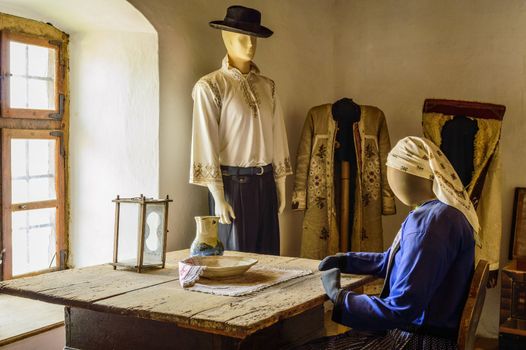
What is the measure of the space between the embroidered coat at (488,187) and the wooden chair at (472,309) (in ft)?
7.20

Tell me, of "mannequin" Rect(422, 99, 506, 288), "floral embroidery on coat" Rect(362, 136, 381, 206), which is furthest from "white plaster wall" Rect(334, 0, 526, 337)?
"floral embroidery on coat" Rect(362, 136, 381, 206)

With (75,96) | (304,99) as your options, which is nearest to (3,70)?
(75,96)

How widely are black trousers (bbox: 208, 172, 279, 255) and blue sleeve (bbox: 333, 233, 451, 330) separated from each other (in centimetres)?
137

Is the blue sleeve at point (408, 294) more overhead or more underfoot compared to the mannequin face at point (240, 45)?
more underfoot

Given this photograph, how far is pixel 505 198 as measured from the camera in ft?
15.1

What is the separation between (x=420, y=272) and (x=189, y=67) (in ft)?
6.58

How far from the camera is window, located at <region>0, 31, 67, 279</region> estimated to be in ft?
10.9

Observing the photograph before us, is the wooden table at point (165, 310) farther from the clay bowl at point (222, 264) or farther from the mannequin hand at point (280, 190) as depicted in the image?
the mannequin hand at point (280, 190)

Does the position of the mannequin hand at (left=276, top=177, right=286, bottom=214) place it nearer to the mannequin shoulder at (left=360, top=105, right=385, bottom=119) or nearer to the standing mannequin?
the standing mannequin

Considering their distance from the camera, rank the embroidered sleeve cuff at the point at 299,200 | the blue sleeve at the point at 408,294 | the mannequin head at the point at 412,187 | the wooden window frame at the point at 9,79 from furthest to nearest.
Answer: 1. the embroidered sleeve cuff at the point at 299,200
2. the wooden window frame at the point at 9,79
3. the mannequin head at the point at 412,187
4. the blue sleeve at the point at 408,294

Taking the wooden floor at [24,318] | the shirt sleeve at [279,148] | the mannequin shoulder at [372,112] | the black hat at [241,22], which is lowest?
the wooden floor at [24,318]

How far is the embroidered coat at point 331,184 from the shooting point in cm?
442

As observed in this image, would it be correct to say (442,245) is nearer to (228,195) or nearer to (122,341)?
(122,341)

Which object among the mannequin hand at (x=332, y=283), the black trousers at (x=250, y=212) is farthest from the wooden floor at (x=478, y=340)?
the mannequin hand at (x=332, y=283)
